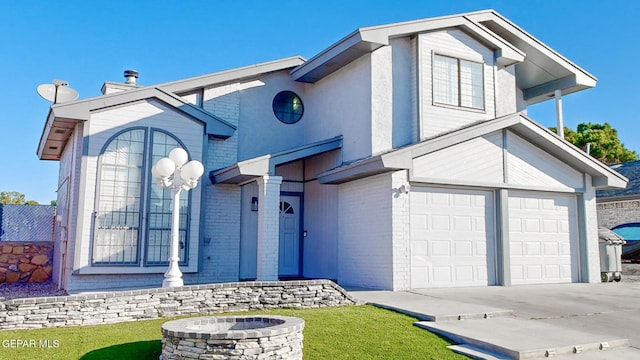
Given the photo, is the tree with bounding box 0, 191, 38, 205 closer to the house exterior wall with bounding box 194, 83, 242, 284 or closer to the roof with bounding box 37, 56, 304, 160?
the roof with bounding box 37, 56, 304, 160

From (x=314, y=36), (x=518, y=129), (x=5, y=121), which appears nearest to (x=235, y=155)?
(x=314, y=36)

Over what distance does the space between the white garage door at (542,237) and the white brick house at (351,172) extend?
0.14 ft

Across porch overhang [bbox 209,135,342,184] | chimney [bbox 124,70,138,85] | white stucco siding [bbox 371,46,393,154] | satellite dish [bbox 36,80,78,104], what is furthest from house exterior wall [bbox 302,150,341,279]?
satellite dish [bbox 36,80,78,104]

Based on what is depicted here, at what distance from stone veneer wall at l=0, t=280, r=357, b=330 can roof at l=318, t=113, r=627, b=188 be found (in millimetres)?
3150

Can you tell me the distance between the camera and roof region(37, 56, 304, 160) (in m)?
11.0

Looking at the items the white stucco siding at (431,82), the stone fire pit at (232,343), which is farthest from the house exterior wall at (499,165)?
the stone fire pit at (232,343)

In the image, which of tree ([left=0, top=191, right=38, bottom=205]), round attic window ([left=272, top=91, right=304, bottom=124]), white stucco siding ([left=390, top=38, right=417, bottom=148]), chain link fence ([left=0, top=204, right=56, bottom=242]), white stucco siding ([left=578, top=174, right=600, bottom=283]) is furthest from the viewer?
tree ([left=0, top=191, right=38, bottom=205])

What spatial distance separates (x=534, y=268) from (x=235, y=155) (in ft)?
26.3

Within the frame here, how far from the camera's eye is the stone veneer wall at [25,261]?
46.4 feet

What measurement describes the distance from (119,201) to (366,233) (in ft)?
18.3

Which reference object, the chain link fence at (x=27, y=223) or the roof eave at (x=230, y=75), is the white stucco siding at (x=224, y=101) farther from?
the chain link fence at (x=27, y=223)

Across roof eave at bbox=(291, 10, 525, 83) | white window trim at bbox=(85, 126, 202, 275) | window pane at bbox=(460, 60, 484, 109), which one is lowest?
white window trim at bbox=(85, 126, 202, 275)

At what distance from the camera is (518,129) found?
1261 centimetres

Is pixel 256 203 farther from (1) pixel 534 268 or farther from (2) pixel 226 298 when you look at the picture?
(1) pixel 534 268
